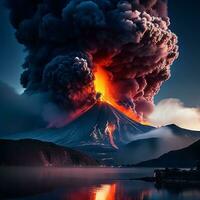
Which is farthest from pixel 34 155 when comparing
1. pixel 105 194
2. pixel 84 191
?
pixel 105 194

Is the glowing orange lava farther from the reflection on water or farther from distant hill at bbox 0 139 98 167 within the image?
distant hill at bbox 0 139 98 167

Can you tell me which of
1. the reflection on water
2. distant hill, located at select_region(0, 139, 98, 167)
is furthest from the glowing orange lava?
distant hill, located at select_region(0, 139, 98, 167)

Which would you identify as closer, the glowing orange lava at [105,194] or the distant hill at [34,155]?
the glowing orange lava at [105,194]

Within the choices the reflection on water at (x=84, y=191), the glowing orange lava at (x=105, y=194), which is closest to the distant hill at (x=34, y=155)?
the reflection on water at (x=84, y=191)

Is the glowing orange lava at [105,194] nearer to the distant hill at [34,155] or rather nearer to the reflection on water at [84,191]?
the reflection on water at [84,191]

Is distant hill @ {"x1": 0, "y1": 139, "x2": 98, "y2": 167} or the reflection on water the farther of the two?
distant hill @ {"x1": 0, "y1": 139, "x2": 98, "y2": 167}

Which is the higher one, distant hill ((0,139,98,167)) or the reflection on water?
distant hill ((0,139,98,167))

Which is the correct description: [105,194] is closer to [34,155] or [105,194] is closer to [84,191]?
[84,191]

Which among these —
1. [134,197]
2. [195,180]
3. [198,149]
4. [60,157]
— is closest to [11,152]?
[60,157]
